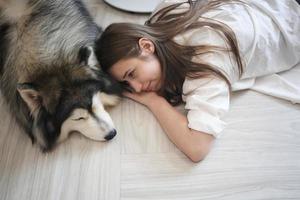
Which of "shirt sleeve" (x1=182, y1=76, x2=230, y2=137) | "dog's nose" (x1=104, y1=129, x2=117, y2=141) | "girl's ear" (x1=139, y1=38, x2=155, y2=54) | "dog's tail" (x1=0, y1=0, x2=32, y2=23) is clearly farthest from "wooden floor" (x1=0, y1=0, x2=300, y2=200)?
"dog's tail" (x1=0, y1=0, x2=32, y2=23)

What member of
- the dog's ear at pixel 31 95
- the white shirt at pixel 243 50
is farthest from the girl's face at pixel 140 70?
the dog's ear at pixel 31 95

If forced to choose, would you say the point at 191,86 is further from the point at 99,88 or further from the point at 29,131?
the point at 29,131

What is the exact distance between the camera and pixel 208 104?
1.09 metres

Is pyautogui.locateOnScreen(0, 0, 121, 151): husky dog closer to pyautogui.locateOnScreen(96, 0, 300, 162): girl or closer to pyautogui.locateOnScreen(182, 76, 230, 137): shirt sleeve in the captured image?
pyautogui.locateOnScreen(96, 0, 300, 162): girl

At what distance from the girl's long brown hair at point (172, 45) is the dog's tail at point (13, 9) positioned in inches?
11.9

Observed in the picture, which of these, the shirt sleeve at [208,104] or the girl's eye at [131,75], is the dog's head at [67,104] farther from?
the shirt sleeve at [208,104]

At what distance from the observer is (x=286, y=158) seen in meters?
1.15

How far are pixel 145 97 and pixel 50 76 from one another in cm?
36

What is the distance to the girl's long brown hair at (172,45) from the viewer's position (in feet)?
3.76

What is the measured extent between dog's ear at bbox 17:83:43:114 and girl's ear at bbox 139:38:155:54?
0.38 metres

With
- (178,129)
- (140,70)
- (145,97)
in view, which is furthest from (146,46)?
(178,129)

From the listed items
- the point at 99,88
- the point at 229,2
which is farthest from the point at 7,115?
the point at 229,2

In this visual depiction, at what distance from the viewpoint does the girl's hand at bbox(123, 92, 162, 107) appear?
4.15ft

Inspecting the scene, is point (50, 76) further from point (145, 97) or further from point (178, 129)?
point (178, 129)
